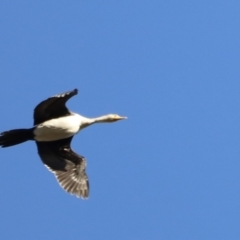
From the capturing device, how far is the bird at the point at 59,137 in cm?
2303

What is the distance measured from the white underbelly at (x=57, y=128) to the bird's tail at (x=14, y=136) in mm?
203

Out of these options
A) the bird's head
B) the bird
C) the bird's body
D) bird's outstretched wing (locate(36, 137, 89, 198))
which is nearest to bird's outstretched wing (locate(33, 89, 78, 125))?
the bird

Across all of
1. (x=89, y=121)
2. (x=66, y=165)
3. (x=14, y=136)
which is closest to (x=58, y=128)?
(x=89, y=121)

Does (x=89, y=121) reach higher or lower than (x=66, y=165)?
higher

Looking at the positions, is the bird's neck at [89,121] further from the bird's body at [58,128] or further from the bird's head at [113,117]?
the bird's head at [113,117]

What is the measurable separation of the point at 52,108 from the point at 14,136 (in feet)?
3.75

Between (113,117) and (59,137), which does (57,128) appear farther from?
(113,117)

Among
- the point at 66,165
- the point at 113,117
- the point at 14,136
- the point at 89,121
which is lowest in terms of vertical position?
the point at 14,136

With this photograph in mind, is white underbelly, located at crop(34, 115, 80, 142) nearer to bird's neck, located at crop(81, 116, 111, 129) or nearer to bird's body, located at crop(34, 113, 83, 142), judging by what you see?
bird's body, located at crop(34, 113, 83, 142)

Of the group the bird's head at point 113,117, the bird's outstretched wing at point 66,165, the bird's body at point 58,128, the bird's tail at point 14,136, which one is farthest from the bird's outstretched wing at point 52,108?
the bird's head at point 113,117

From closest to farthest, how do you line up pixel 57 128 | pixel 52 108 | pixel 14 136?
pixel 14 136
pixel 52 108
pixel 57 128

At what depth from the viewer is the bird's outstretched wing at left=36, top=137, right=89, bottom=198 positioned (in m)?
24.2

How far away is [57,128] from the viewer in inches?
922

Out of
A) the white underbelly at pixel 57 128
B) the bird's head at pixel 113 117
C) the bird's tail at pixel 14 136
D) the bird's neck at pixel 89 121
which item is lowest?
the bird's tail at pixel 14 136
